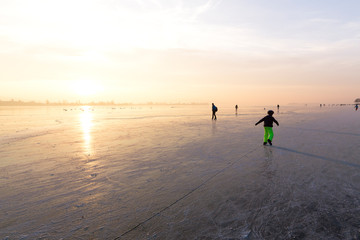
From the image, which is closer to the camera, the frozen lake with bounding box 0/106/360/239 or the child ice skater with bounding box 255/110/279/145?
the frozen lake with bounding box 0/106/360/239

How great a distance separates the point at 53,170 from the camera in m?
5.95

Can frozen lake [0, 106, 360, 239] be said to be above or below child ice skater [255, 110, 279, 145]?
below

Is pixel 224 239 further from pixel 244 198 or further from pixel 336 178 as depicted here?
pixel 336 178

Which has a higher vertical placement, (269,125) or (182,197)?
(269,125)

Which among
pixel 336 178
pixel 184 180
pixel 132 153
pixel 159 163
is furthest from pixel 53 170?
pixel 336 178

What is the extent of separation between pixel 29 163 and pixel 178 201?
5.96 metres

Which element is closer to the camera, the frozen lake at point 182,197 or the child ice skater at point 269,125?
the frozen lake at point 182,197

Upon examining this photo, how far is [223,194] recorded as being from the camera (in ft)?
13.8

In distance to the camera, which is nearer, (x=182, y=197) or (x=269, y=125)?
(x=182, y=197)

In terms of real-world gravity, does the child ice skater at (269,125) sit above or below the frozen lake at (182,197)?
above

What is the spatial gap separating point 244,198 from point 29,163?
7170 mm

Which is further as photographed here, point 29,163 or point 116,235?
point 29,163

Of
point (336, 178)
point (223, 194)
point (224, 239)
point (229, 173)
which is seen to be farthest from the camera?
point (229, 173)

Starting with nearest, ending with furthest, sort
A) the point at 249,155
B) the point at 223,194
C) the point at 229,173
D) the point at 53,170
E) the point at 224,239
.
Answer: the point at 224,239
the point at 223,194
the point at 229,173
the point at 53,170
the point at 249,155
